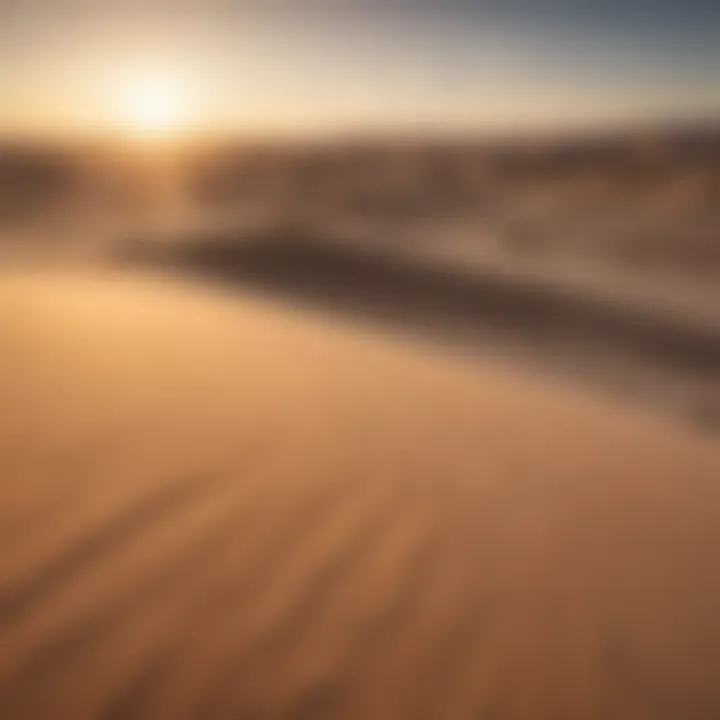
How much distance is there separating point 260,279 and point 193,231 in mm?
2423

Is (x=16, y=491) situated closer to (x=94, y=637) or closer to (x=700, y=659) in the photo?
(x=94, y=637)

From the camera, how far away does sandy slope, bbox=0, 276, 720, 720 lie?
1620mm

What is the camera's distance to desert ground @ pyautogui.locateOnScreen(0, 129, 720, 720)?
1644mm

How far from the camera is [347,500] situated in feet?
7.82

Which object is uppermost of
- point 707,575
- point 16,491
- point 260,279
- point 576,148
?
point 576,148

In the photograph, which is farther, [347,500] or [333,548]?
[347,500]

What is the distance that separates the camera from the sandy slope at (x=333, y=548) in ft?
5.32

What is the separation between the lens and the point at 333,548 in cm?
210

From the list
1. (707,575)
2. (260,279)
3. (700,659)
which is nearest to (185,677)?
(700,659)

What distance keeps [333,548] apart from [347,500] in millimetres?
294

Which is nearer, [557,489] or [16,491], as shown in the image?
[16,491]

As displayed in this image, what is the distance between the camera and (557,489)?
2590 mm

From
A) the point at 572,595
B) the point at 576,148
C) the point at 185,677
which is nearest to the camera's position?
the point at 185,677

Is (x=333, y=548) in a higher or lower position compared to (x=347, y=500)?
lower
